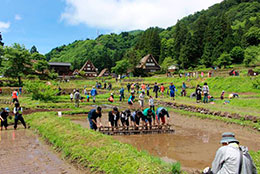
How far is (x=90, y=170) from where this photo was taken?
20.3ft

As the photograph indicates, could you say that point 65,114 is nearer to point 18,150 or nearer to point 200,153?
point 18,150

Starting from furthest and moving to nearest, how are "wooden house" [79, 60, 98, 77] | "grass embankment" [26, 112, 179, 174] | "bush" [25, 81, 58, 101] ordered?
"wooden house" [79, 60, 98, 77] < "bush" [25, 81, 58, 101] < "grass embankment" [26, 112, 179, 174]

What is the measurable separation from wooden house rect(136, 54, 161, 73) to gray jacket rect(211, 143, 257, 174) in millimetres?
64894

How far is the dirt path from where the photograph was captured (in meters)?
6.30

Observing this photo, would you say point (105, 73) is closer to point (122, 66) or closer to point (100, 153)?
point (122, 66)

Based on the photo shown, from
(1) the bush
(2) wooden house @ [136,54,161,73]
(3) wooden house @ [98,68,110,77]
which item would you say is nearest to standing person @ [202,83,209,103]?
(1) the bush

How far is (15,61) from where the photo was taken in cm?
4234

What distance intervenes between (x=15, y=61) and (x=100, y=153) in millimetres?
42331

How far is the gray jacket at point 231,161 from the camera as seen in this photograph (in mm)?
3148

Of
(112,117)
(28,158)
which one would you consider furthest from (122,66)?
(28,158)

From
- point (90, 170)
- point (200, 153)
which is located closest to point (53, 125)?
point (90, 170)

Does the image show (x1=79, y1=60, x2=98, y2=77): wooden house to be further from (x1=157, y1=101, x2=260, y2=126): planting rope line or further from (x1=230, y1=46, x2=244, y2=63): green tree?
(x1=157, y1=101, x2=260, y2=126): planting rope line

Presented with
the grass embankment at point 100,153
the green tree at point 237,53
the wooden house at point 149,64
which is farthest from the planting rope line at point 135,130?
the wooden house at point 149,64

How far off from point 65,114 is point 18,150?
27.7ft
